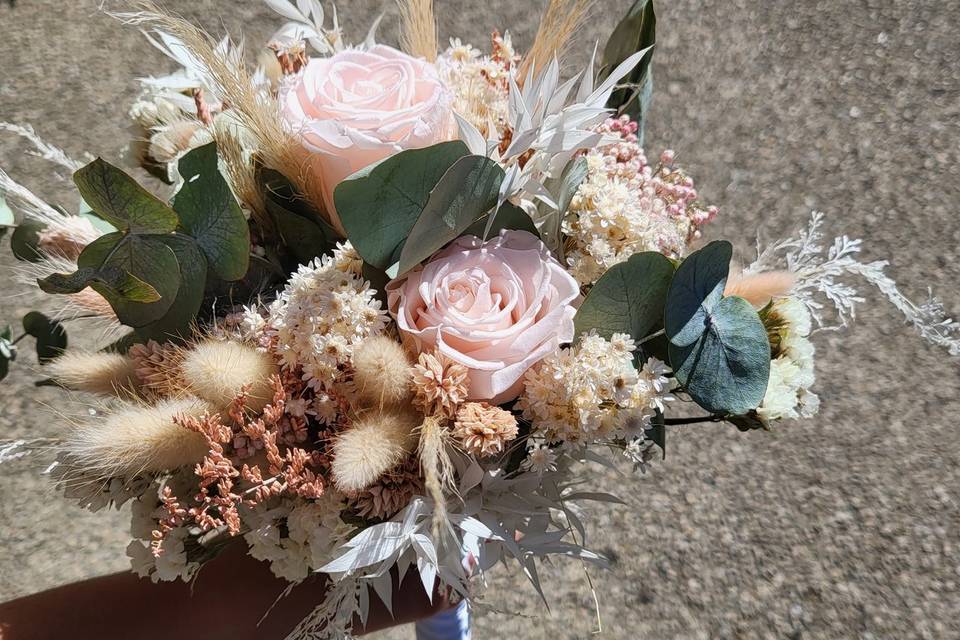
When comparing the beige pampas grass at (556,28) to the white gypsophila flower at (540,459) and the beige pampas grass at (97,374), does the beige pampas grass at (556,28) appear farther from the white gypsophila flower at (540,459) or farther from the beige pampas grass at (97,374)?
the beige pampas grass at (97,374)

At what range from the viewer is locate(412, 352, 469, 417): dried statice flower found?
1.65 ft

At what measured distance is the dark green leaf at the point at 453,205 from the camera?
484mm

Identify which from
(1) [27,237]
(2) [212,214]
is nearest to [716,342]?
(2) [212,214]

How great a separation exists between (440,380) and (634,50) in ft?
1.25

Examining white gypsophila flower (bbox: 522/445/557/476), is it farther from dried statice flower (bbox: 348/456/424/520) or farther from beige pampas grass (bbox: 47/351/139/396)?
beige pampas grass (bbox: 47/351/139/396)

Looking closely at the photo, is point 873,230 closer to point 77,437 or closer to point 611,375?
point 611,375

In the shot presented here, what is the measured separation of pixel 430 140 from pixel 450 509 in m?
0.28

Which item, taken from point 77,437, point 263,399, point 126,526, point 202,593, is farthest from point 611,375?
point 126,526

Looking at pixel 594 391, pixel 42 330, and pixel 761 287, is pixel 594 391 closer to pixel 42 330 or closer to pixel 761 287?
pixel 761 287

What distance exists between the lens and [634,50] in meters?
0.67

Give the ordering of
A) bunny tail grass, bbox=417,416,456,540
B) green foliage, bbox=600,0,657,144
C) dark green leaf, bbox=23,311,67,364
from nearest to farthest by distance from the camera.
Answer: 1. bunny tail grass, bbox=417,416,456,540
2. green foliage, bbox=600,0,657,144
3. dark green leaf, bbox=23,311,67,364

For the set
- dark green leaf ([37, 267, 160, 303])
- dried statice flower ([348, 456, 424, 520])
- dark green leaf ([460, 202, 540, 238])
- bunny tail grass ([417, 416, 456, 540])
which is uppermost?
dark green leaf ([460, 202, 540, 238])

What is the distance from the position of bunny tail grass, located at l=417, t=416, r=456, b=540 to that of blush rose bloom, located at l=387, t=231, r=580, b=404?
0.14 feet

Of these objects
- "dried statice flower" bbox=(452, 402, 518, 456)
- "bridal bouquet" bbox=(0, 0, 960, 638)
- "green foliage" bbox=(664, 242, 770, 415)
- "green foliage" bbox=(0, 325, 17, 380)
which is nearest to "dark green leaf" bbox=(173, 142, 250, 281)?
"bridal bouquet" bbox=(0, 0, 960, 638)
